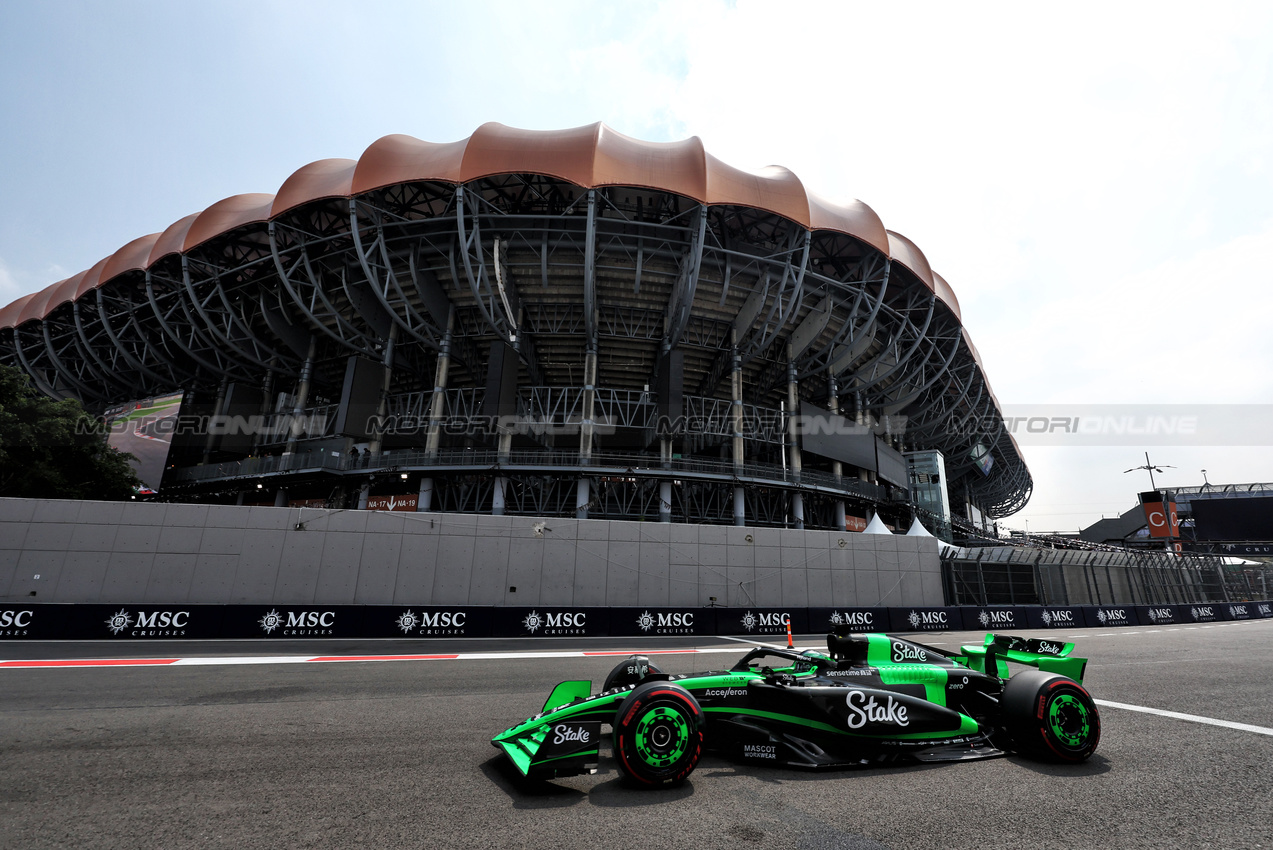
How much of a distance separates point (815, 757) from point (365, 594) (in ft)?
57.1

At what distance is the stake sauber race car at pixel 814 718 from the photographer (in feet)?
12.6

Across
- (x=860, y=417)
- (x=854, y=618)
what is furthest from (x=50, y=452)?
(x=860, y=417)

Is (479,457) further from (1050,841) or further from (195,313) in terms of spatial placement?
(1050,841)

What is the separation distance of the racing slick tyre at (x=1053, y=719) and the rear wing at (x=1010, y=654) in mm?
520

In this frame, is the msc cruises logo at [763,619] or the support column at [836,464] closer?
the msc cruises logo at [763,619]

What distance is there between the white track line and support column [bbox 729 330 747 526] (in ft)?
85.5

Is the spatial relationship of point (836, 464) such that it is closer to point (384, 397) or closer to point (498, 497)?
point (498, 497)

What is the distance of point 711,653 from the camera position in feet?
39.8

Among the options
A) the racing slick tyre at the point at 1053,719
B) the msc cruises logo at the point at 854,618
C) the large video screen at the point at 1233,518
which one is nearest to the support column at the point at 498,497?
the msc cruises logo at the point at 854,618

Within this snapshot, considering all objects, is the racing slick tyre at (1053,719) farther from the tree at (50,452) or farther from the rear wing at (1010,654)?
the tree at (50,452)

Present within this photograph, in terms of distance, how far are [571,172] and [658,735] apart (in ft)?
87.9

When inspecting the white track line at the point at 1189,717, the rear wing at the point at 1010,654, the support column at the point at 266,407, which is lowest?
the white track line at the point at 1189,717

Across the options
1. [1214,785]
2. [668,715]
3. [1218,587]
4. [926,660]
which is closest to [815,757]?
[668,715]

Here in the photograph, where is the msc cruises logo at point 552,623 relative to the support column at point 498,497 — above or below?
below
